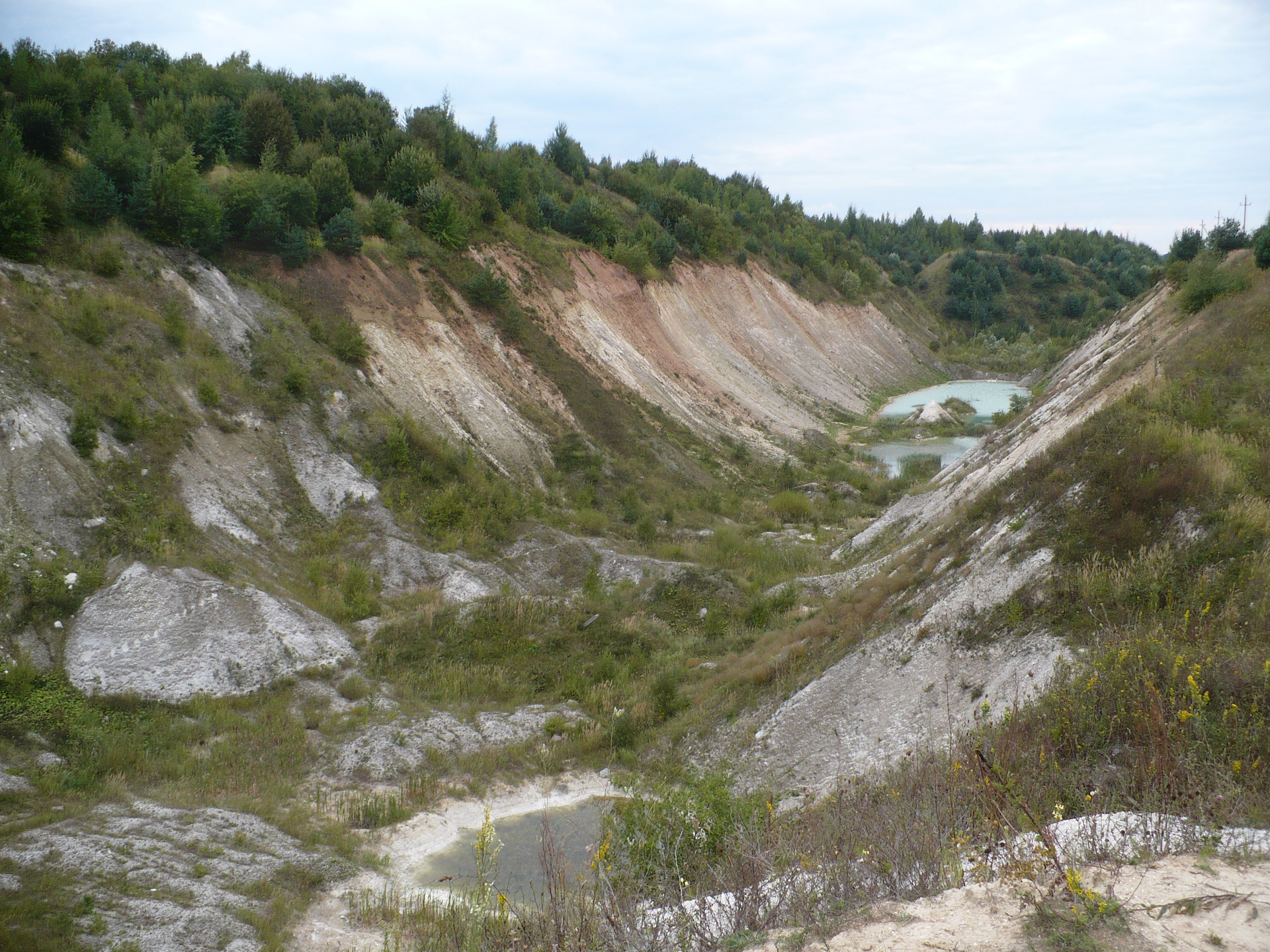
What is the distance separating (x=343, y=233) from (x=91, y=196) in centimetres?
670

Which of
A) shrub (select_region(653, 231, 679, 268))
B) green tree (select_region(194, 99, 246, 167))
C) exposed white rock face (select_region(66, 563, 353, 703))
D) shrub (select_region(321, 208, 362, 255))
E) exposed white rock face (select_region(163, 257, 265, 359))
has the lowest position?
exposed white rock face (select_region(66, 563, 353, 703))

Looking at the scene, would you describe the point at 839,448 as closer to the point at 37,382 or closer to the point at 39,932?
the point at 37,382

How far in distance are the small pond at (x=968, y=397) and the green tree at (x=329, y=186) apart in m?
35.1

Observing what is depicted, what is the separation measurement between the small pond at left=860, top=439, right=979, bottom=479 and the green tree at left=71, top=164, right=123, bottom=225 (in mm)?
28973

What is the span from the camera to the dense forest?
1822cm

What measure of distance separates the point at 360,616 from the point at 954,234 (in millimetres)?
138634

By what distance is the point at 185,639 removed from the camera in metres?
12.0

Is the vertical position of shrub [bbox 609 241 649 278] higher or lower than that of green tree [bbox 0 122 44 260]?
higher

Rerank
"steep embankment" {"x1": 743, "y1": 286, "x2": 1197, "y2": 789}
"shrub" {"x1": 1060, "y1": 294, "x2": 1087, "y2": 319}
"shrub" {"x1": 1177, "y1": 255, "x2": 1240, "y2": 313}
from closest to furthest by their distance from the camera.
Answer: "steep embankment" {"x1": 743, "y1": 286, "x2": 1197, "y2": 789} → "shrub" {"x1": 1177, "y1": 255, "x2": 1240, "y2": 313} → "shrub" {"x1": 1060, "y1": 294, "x2": 1087, "y2": 319}

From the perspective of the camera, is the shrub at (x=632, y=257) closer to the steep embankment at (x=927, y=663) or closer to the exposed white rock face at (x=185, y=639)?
the steep embankment at (x=927, y=663)

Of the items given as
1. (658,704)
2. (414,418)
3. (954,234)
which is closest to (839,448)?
(414,418)

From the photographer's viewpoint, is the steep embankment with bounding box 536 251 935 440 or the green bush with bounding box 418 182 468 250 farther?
the steep embankment with bounding box 536 251 935 440

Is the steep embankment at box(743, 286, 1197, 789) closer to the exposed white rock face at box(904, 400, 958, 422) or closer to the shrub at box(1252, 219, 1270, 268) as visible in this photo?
Result: the shrub at box(1252, 219, 1270, 268)

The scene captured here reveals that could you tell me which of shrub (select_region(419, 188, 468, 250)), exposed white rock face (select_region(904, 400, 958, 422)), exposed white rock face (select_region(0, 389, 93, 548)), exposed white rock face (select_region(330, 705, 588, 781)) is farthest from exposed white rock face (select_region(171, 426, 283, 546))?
exposed white rock face (select_region(904, 400, 958, 422))
